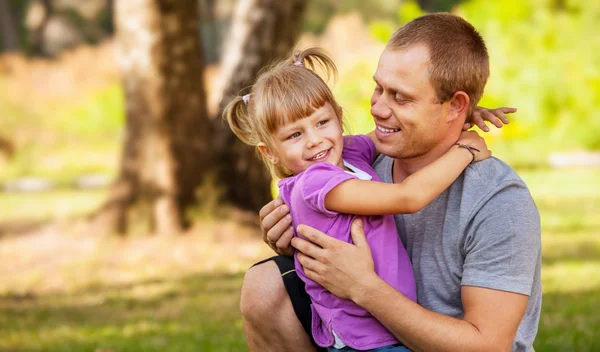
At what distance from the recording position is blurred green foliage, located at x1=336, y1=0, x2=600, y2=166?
12898mm

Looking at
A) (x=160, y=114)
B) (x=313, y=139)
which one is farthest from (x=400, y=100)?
(x=160, y=114)

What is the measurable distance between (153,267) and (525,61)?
→ 27.0ft

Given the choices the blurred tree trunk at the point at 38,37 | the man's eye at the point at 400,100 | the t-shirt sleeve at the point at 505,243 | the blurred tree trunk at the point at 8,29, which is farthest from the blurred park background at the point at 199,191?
the blurred tree trunk at the point at 8,29

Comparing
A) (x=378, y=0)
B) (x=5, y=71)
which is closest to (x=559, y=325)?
(x=5, y=71)

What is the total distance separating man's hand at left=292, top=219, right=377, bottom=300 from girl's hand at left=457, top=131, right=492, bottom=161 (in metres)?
0.43

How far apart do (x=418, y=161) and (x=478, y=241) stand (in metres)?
0.43

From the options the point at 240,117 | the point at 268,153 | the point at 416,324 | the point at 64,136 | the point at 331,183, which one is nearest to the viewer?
the point at 416,324

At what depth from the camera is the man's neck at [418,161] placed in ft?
9.19

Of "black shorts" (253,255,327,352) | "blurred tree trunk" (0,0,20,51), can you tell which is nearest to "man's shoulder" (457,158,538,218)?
"black shorts" (253,255,327,352)

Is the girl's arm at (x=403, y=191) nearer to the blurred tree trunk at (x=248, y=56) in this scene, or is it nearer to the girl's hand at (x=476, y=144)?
the girl's hand at (x=476, y=144)

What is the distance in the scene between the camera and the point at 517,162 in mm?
13180

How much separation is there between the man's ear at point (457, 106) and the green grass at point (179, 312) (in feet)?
7.01

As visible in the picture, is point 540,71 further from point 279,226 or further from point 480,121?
point 279,226

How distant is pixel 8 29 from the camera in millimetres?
21328
